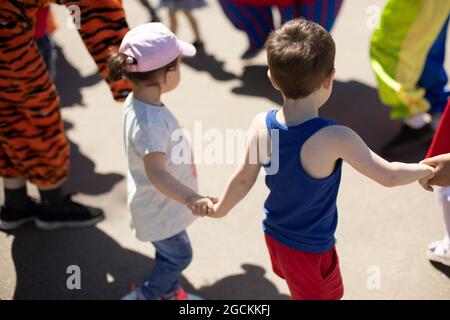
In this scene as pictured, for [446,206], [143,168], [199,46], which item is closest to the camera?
[143,168]

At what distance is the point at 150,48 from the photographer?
2.13 m

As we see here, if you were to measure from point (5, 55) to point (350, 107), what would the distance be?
94.6 inches

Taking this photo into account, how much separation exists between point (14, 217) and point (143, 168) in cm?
127

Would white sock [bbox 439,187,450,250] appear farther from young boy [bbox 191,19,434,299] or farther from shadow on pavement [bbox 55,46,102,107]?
shadow on pavement [bbox 55,46,102,107]

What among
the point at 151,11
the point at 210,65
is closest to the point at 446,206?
the point at 210,65

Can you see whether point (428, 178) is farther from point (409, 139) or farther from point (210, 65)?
point (210, 65)

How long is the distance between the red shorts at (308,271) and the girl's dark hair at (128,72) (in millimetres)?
697

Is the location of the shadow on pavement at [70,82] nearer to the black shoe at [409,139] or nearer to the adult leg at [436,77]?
the black shoe at [409,139]

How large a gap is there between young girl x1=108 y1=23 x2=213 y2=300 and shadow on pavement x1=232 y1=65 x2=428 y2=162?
5.60 ft

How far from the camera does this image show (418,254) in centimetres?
290

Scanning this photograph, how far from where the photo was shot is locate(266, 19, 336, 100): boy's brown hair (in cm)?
177

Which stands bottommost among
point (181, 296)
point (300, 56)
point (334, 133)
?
point (181, 296)
